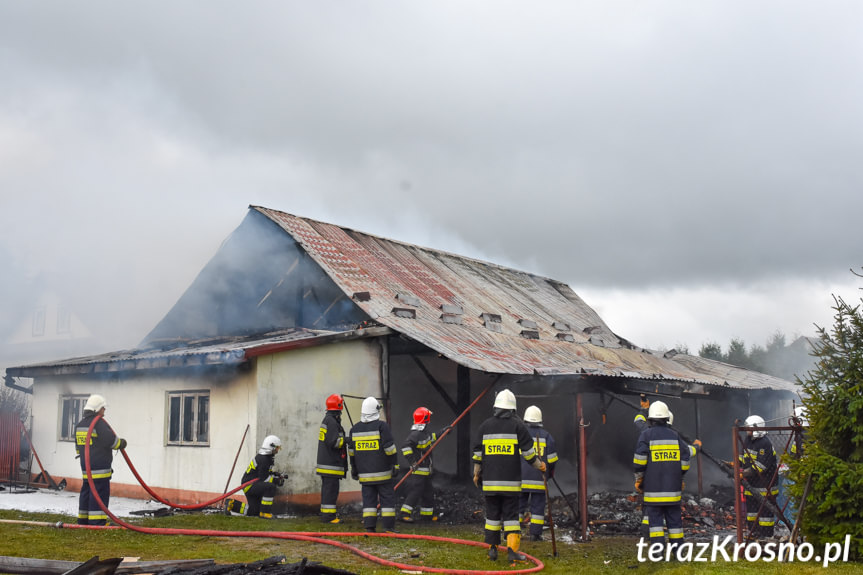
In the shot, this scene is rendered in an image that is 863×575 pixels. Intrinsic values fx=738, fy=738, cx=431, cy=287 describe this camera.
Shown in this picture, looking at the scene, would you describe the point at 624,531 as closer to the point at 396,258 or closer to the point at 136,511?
the point at 136,511

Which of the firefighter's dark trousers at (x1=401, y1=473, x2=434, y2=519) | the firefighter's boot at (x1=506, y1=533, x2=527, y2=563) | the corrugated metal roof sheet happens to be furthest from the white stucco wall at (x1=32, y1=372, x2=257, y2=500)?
the firefighter's boot at (x1=506, y1=533, x2=527, y2=563)

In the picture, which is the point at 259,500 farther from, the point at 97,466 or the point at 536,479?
the point at 536,479

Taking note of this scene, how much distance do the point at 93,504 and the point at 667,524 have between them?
284 inches

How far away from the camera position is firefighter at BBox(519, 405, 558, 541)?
31.6ft

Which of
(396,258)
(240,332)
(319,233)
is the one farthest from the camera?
(396,258)

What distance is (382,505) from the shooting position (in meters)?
9.95

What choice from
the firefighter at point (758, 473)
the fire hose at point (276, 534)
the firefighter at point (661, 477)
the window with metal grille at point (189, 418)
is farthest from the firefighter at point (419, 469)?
the firefighter at point (758, 473)

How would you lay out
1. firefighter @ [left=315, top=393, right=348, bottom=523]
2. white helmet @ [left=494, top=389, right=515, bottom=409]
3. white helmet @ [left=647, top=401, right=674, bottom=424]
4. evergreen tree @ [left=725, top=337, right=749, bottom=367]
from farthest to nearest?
1. evergreen tree @ [left=725, top=337, right=749, bottom=367]
2. firefighter @ [left=315, top=393, right=348, bottom=523]
3. white helmet @ [left=647, top=401, right=674, bottom=424]
4. white helmet @ [left=494, top=389, right=515, bottom=409]

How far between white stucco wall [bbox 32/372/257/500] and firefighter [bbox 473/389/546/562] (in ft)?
15.5

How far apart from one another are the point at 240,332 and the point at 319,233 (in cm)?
292

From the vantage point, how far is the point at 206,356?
1153cm

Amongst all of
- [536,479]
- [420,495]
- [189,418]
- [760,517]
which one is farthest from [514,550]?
[189,418]

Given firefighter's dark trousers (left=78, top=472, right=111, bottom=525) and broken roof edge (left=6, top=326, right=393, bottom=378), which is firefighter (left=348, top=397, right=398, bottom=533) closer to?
broken roof edge (left=6, top=326, right=393, bottom=378)

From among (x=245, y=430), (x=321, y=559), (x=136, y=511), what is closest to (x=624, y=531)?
(x=321, y=559)
